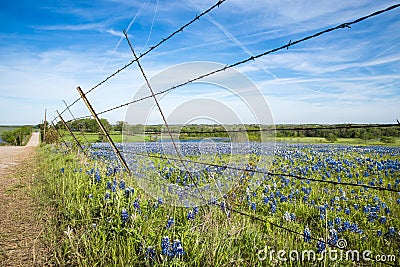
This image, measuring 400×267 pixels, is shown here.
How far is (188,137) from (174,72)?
4.54 feet

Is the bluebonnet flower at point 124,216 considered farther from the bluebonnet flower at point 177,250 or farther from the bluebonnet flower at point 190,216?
the bluebonnet flower at point 177,250

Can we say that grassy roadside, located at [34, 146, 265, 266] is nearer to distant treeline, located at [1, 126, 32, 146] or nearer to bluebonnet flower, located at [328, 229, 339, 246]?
bluebonnet flower, located at [328, 229, 339, 246]

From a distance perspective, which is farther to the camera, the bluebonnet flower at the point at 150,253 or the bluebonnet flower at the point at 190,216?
the bluebonnet flower at the point at 190,216

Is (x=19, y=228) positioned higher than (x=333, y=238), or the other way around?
(x=333, y=238)

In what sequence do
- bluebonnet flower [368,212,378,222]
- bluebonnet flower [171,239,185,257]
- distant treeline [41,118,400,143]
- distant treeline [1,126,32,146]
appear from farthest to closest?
distant treeline [1,126,32,146], distant treeline [41,118,400,143], bluebonnet flower [368,212,378,222], bluebonnet flower [171,239,185,257]

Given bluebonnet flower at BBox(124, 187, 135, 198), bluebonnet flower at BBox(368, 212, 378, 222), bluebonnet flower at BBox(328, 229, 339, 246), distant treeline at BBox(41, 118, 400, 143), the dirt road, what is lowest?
the dirt road

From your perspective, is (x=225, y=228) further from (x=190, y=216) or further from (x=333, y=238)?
(x=333, y=238)

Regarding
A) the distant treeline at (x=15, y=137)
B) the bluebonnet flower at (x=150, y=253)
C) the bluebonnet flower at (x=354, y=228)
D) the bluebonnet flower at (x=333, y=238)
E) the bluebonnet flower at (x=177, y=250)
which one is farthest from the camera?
the distant treeline at (x=15, y=137)

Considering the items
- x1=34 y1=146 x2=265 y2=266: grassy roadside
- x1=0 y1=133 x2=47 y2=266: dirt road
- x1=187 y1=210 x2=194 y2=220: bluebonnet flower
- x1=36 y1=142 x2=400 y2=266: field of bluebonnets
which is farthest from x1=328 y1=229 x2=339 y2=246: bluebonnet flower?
x1=0 y1=133 x2=47 y2=266: dirt road

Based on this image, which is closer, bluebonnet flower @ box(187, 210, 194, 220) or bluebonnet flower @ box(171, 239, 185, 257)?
bluebonnet flower @ box(171, 239, 185, 257)

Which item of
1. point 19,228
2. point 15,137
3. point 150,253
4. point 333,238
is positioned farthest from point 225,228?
point 15,137

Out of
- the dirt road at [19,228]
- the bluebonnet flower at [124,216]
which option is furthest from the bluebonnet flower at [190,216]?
the dirt road at [19,228]

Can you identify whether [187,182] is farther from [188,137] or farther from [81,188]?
[81,188]

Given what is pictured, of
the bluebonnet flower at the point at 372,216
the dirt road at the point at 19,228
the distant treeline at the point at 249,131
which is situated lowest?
the dirt road at the point at 19,228
